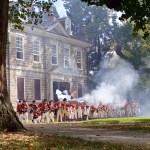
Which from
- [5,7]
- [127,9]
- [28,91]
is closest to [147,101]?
[28,91]

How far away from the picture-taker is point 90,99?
42812 millimetres

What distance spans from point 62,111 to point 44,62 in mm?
8554

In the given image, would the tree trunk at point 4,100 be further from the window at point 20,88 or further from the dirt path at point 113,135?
the window at point 20,88

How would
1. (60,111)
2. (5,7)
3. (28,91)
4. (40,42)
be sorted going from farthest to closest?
(40,42) < (28,91) < (60,111) < (5,7)

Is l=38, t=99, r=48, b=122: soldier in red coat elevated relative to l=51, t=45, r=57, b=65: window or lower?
lower

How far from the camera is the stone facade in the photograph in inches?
1286

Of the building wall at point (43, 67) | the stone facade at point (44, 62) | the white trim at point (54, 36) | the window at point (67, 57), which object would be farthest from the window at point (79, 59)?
the window at point (67, 57)

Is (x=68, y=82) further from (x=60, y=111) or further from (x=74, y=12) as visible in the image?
(x=74, y=12)

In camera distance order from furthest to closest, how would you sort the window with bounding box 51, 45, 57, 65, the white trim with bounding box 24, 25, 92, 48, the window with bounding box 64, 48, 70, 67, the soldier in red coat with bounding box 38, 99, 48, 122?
1. the window with bounding box 64, 48, 70, 67
2. the window with bounding box 51, 45, 57, 65
3. the white trim with bounding box 24, 25, 92, 48
4. the soldier in red coat with bounding box 38, 99, 48, 122

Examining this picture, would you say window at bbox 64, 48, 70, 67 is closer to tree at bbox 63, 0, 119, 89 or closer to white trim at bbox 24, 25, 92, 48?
white trim at bbox 24, 25, 92, 48

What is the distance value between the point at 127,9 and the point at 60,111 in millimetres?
15151

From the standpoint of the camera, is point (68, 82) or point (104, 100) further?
point (104, 100)

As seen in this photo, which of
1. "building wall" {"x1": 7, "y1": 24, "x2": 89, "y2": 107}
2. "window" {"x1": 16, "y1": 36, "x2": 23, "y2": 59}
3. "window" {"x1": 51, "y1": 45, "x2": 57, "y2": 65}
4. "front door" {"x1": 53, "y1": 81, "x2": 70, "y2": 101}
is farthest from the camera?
"window" {"x1": 51, "y1": 45, "x2": 57, "y2": 65}

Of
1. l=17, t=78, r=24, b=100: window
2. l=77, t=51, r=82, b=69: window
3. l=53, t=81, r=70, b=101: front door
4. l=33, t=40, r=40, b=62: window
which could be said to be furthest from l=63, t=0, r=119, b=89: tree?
l=17, t=78, r=24, b=100: window
